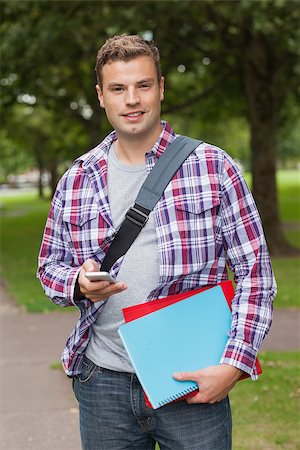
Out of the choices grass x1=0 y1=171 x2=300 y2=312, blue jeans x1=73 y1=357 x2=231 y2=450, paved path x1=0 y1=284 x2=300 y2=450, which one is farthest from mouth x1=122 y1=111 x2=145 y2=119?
grass x1=0 y1=171 x2=300 y2=312

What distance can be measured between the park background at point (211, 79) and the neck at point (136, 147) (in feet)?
9.06

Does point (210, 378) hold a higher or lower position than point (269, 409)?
higher

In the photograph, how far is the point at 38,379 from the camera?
6.40 meters

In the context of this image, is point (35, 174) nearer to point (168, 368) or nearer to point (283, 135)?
point (283, 135)

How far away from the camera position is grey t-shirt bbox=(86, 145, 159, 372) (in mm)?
2352

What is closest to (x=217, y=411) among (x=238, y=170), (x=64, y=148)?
(x=238, y=170)

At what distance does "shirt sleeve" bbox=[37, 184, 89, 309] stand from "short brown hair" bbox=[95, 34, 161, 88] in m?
0.46

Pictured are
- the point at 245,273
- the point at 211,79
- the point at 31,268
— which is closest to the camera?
the point at 245,273

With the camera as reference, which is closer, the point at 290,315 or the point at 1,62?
the point at 290,315

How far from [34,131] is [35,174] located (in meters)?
90.1

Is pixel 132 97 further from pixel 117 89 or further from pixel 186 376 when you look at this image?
pixel 186 376

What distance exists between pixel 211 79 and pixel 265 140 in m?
6.05

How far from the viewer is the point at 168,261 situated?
2.29m

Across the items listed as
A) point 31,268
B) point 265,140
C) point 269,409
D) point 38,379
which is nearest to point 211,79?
point 265,140
